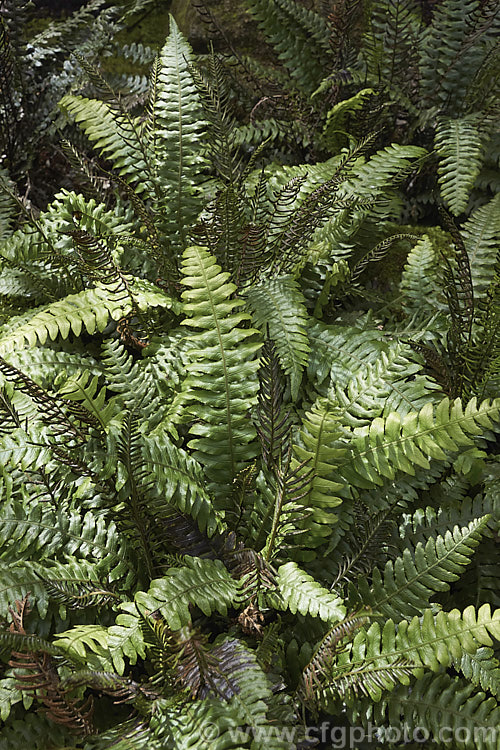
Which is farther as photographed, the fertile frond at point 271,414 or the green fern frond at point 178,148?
the green fern frond at point 178,148

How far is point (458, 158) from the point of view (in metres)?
3.06

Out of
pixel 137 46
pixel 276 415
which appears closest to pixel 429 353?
pixel 276 415

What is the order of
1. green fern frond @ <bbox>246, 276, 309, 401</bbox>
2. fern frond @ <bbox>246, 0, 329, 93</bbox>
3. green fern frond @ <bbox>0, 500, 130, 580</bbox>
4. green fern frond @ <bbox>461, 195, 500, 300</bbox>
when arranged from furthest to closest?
fern frond @ <bbox>246, 0, 329, 93</bbox>
green fern frond @ <bbox>461, 195, 500, 300</bbox>
green fern frond @ <bbox>246, 276, 309, 401</bbox>
green fern frond @ <bbox>0, 500, 130, 580</bbox>

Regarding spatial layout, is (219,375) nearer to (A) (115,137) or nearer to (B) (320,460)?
(B) (320,460)

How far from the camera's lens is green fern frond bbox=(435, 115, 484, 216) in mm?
2963

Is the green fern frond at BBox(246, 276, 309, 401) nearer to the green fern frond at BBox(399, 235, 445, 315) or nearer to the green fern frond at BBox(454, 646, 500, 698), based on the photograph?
the green fern frond at BBox(399, 235, 445, 315)

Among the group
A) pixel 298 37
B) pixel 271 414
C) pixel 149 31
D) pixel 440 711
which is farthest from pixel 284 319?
pixel 149 31

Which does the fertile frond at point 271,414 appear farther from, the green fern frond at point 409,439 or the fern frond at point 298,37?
the fern frond at point 298,37

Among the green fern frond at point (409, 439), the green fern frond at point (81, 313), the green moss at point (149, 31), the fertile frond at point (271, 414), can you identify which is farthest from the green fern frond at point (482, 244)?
the green moss at point (149, 31)

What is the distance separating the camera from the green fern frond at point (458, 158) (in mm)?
2963

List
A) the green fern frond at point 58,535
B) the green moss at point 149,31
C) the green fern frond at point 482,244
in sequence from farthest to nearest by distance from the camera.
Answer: the green moss at point 149,31
the green fern frond at point 482,244
the green fern frond at point 58,535

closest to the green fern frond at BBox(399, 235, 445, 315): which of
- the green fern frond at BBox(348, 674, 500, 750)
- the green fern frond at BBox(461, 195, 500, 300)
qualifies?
the green fern frond at BBox(461, 195, 500, 300)

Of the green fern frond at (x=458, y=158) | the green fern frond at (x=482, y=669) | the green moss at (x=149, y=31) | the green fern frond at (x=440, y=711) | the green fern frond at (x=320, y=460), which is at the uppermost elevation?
the green moss at (x=149, y=31)

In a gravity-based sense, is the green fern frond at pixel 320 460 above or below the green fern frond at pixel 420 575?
above
